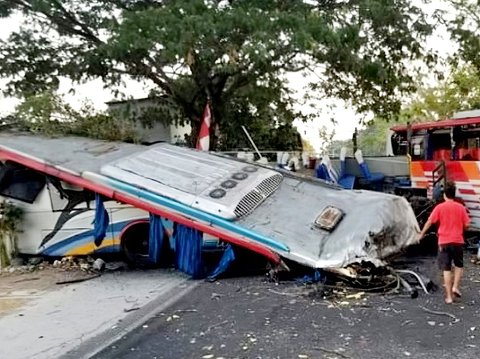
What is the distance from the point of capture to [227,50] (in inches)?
459

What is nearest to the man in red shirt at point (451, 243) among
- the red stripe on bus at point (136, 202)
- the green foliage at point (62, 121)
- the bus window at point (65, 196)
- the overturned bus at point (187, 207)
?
the overturned bus at point (187, 207)

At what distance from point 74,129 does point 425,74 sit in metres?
9.99

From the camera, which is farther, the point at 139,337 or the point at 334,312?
the point at 334,312

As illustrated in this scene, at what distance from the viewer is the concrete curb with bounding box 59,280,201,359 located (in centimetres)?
559

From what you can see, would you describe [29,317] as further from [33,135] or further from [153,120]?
[153,120]

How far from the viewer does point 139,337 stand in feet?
19.6

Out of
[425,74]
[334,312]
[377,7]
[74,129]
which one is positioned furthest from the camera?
[425,74]

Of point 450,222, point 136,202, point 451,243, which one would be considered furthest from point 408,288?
point 136,202

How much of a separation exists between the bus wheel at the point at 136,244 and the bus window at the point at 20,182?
2018 millimetres

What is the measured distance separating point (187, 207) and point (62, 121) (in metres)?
6.27

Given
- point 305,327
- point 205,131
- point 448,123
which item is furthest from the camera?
point 205,131

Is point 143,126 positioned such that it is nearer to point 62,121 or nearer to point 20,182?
point 62,121

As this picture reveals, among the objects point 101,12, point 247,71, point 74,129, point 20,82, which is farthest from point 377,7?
point 20,82

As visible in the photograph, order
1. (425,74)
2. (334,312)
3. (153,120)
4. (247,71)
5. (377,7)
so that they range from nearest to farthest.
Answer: (334,312) < (377,7) < (247,71) < (425,74) < (153,120)
